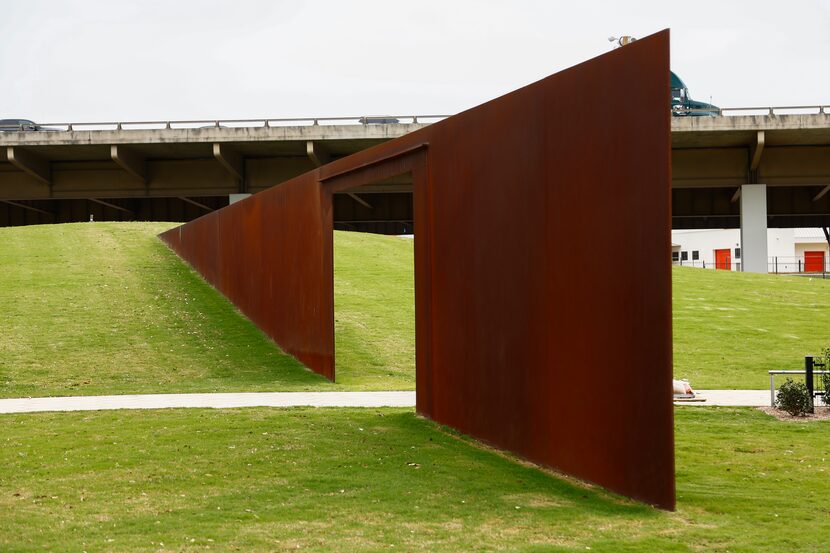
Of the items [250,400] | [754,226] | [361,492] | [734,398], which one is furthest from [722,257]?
[361,492]

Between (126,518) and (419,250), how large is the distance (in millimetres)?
6407

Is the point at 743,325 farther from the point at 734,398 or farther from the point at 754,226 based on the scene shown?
the point at 754,226

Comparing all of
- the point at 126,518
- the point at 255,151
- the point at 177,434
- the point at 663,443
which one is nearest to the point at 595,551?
the point at 663,443

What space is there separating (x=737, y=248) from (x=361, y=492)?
76345 mm

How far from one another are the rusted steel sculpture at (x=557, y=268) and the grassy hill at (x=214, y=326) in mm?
5668

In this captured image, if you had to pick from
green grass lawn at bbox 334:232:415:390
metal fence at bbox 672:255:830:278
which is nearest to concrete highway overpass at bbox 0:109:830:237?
green grass lawn at bbox 334:232:415:390

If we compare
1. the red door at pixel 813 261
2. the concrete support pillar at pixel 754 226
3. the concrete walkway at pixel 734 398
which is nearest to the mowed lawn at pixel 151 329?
the concrete walkway at pixel 734 398

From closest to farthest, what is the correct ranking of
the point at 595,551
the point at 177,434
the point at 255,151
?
the point at 595,551 → the point at 177,434 → the point at 255,151

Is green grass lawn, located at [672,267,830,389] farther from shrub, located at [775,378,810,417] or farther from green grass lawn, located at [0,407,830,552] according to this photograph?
green grass lawn, located at [0,407,830,552]

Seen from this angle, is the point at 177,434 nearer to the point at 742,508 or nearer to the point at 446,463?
the point at 446,463

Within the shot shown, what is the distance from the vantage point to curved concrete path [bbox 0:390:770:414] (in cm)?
1433

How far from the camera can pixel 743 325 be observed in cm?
2428

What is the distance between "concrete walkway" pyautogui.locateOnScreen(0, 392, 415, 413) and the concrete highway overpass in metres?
24.3

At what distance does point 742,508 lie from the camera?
321 inches
